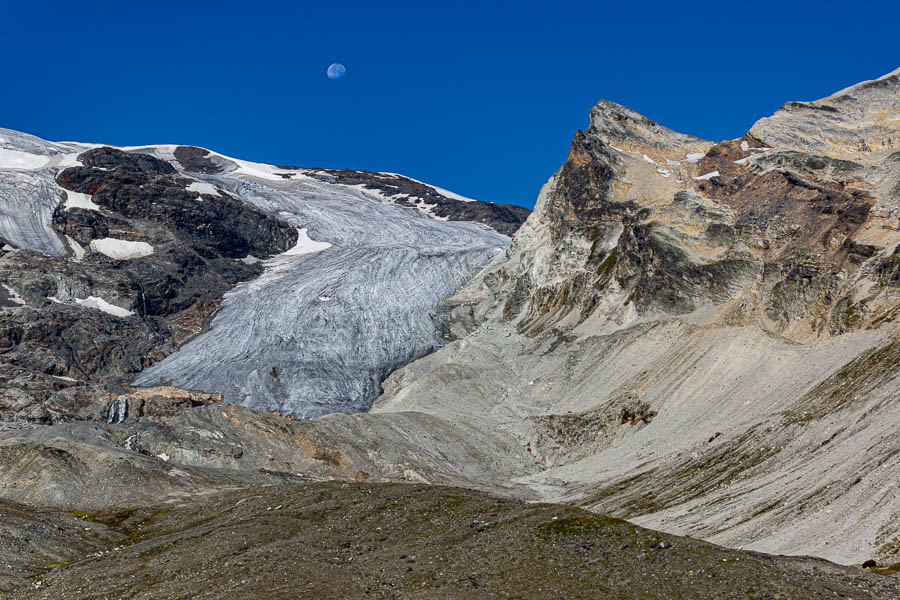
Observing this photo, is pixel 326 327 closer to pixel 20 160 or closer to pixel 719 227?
pixel 719 227

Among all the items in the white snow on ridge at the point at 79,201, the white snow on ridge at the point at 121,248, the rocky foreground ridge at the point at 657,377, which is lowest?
the rocky foreground ridge at the point at 657,377

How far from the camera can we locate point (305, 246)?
151375mm

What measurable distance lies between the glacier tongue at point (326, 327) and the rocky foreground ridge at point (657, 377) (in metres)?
1.86

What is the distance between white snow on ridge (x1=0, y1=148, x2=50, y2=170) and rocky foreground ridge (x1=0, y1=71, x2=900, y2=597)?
65.0 metres

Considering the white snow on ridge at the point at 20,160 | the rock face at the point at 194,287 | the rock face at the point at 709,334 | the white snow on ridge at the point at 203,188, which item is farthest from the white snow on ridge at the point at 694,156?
the white snow on ridge at the point at 20,160

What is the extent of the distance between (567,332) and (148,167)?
4262 inches

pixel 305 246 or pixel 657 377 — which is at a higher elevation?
pixel 305 246

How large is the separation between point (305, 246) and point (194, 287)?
30699 millimetres

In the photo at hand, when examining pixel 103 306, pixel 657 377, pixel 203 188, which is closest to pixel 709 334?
pixel 657 377

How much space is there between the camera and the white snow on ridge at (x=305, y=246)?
148125mm

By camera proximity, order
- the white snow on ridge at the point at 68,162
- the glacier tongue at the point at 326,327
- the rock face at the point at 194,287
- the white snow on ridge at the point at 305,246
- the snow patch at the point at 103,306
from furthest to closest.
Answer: the white snow on ridge at the point at 68,162, the white snow on ridge at the point at 305,246, the snow patch at the point at 103,306, the rock face at the point at 194,287, the glacier tongue at the point at 326,327

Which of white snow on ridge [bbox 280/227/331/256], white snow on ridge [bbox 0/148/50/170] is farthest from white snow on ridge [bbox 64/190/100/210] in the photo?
white snow on ridge [bbox 280/227/331/256]

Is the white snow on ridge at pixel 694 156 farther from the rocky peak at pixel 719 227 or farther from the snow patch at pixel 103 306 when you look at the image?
the snow patch at pixel 103 306

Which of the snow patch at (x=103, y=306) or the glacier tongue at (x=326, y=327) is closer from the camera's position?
the glacier tongue at (x=326, y=327)
